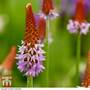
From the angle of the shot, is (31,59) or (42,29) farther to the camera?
(42,29)

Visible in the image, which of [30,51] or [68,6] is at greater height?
[68,6]

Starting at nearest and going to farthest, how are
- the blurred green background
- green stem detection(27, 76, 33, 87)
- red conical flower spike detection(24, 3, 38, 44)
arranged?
1. red conical flower spike detection(24, 3, 38, 44)
2. green stem detection(27, 76, 33, 87)
3. the blurred green background

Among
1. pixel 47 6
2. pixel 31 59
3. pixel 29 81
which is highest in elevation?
pixel 47 6

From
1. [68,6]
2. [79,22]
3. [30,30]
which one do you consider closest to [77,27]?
[79,22]

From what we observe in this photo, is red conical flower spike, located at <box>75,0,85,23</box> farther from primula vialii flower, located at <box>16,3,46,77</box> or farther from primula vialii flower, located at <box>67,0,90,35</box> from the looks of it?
primula vialii flower, located at <box>16,3,46,77</box>

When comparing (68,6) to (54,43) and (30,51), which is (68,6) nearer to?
(54,43)

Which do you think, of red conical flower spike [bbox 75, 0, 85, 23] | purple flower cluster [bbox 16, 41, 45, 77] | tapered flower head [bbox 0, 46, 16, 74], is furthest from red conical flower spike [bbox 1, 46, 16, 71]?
red conical flower spike [bbox 75, 0, 85, 23]
